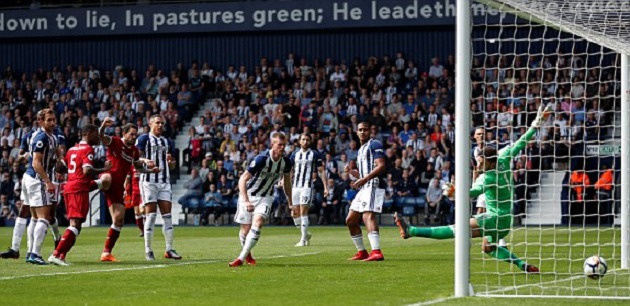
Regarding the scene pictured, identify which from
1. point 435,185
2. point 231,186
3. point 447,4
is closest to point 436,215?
point 435,185

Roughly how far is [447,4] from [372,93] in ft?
12.9

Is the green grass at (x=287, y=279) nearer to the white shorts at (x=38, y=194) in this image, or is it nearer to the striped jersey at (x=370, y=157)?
the white shorts at (x=38, y=194)

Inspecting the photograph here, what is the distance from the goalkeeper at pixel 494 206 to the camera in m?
13.3

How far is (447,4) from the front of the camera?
38.3 metres

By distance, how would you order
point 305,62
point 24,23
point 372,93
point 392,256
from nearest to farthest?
point 392,256, point 372,93, point 305,62, point 24,23

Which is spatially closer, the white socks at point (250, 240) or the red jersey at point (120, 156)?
the white socks at point (250, 240)

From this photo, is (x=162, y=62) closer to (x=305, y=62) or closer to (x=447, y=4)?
(x=305, y=62)

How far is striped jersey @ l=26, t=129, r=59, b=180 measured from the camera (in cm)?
1616

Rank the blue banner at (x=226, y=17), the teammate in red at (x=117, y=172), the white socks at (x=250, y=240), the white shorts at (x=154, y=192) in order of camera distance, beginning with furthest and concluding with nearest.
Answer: the blue banner at (x=226, y=17) → the white shorts at (x=154, y=192) → the teammate in red at (x=117, y=172) → the white socks at (x=250, y=240)

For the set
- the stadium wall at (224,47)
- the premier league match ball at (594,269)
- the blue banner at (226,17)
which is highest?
the blue banner at (226,17)

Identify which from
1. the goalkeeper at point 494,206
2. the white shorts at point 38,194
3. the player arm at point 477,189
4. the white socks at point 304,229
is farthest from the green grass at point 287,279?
the white socks at point 304,229

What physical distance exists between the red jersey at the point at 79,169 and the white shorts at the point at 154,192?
1829 millimetres

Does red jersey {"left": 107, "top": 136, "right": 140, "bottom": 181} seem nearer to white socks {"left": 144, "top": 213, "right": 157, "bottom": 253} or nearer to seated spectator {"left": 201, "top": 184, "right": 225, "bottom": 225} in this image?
white socks {"left": 144, "top": 213, "right": 157, "bottom": 253}

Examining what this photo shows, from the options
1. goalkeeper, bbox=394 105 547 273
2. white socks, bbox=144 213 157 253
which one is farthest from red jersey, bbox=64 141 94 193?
goalkeeper, bbox=394 105 547 273
